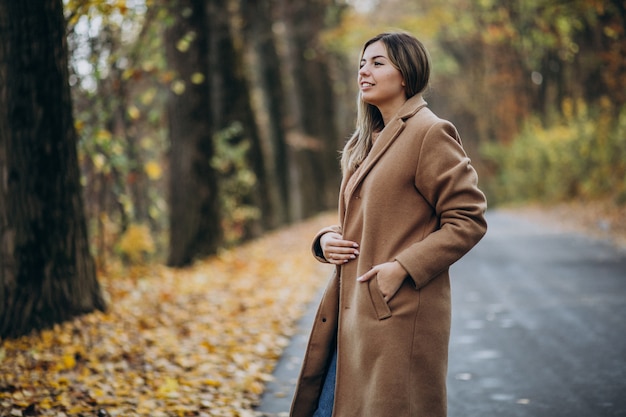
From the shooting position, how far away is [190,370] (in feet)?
21.1

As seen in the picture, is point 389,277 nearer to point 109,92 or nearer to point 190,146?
point 109,92

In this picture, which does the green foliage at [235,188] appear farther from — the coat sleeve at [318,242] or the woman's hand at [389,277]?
the woman's hand at [389,277]

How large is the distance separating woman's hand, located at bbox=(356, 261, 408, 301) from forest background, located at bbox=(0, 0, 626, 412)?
4392mm

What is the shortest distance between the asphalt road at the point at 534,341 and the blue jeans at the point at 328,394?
6.19 feet

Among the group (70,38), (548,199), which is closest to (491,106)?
(548,199)

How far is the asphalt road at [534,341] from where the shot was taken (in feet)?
17.5

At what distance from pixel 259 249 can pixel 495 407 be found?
1133cm

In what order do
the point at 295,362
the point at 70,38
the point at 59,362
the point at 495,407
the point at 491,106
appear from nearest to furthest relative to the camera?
the point at 495,407 < the point at 59,362 < the point at 295,362 < the point at 70,38 < the point at 491,106

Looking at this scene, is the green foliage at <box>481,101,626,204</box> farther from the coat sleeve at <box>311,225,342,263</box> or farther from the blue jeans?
the blue jeans

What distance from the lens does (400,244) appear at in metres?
3.20

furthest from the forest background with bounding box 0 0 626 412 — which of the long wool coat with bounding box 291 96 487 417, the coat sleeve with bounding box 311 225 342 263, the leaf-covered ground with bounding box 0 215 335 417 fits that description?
the long wool coat with bounding box 291 96 487 417

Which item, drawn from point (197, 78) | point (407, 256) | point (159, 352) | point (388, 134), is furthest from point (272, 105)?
point (407, 256)

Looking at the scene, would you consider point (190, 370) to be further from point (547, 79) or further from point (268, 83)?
point (547, 79)

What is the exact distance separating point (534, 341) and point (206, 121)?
812 cm
